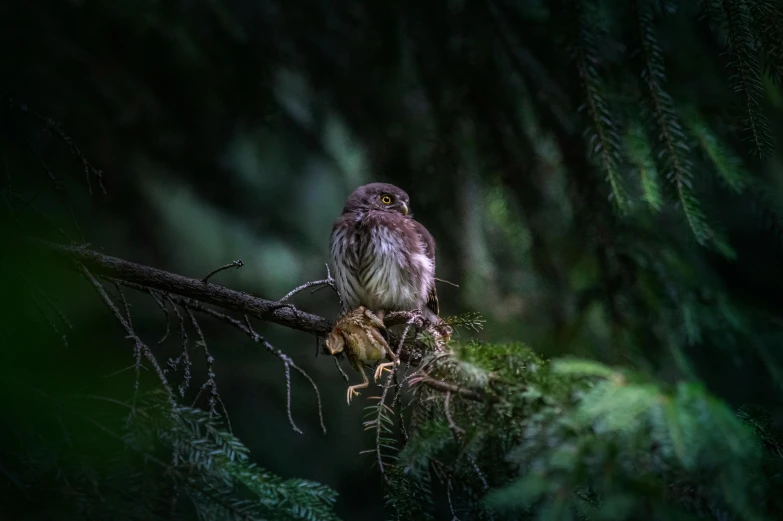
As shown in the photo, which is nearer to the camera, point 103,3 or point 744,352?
point 103,3

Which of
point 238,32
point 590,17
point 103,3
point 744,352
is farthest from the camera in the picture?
point 744,352

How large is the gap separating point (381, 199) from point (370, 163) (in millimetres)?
241

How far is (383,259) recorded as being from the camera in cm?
276

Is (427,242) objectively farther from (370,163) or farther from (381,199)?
(370,163)

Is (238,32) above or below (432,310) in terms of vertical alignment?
above

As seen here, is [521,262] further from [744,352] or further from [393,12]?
[393,12]

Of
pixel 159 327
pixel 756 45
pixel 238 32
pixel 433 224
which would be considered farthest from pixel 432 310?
pixel 756 45

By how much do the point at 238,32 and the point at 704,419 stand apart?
239cm

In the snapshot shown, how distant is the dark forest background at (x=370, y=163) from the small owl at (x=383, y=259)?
22 cm

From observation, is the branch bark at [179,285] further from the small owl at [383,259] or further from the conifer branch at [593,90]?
the conifer branch at [593,90]

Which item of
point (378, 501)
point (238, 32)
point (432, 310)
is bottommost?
point (378, 501)

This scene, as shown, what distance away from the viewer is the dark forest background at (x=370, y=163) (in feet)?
7.98

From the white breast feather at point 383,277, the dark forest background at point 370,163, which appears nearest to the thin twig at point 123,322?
the dark forest background at point 370,163

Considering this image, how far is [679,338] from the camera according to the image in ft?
9.14
